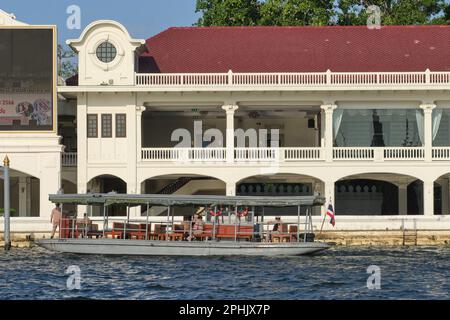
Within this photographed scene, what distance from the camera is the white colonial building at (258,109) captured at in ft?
194

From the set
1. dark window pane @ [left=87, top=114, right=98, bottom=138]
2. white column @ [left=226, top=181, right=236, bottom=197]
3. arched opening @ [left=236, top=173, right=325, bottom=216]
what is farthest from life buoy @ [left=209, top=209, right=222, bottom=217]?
arched opening @ [left=236, top=173, right=325, bottom=216]

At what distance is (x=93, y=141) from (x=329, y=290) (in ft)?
75.9

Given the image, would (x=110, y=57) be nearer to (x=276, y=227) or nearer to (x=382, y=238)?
(x=276, y=227)

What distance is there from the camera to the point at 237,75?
59.2 meters

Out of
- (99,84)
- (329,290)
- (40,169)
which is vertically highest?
(99,84)

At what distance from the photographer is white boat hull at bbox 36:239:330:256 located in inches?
1919

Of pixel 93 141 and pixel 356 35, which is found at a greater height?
pixel 356 35

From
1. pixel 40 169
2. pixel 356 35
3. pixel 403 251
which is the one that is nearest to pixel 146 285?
pixel 403 251

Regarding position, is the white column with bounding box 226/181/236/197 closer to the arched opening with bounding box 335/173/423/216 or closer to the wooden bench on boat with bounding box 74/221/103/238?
the arched opening with bounding box 335/173/423/216

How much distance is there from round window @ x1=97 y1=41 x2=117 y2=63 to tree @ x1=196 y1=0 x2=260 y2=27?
68.2 feet

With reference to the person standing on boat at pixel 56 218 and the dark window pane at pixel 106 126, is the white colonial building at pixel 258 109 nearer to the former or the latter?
the dark window pane at pixel 106 126

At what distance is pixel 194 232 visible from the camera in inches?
1965

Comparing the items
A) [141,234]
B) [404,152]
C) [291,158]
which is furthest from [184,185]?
[141,234]
